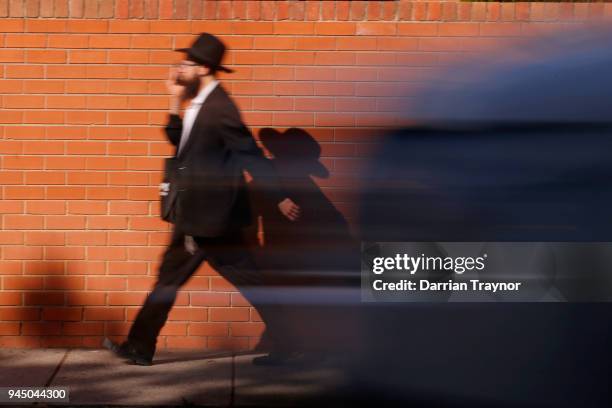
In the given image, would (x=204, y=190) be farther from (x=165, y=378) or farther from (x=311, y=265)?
(x=311, y=265)

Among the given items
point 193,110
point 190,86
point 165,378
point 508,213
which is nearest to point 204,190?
point 193,110

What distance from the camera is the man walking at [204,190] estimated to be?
177 inches

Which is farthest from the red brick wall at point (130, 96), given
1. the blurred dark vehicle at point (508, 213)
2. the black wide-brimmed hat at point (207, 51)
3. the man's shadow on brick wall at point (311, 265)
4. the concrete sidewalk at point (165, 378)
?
the blurred dark vehicle at point (508, 213)

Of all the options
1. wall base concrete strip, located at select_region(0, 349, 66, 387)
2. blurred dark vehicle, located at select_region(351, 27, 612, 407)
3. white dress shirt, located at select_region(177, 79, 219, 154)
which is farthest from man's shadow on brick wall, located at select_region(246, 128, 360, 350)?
wall base concrete strip, located at select_region(0, 349, 66, 387)

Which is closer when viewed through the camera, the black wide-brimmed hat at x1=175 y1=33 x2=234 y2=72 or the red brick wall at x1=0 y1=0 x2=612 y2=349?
the black wide-brimmed hat at x1=175 y1=33 x2=234 y2=72

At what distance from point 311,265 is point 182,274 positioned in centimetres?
163

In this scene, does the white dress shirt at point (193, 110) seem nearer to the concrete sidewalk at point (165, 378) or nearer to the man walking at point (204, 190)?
the man walking at point (204, 190)

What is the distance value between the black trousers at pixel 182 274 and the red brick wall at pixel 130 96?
1.50 ft

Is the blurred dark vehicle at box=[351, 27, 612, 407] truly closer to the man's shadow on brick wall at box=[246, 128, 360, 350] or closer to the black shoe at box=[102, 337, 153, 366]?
the man's shadow on brick wall at box=[246, 128, 360, 350]

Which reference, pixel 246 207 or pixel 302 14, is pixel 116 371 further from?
pixel 302 14

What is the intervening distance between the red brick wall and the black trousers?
46 cm

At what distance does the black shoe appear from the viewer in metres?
5.29

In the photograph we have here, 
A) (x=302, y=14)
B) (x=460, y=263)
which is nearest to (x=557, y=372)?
(x=460, y=263)

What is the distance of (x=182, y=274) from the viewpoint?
197 inches
